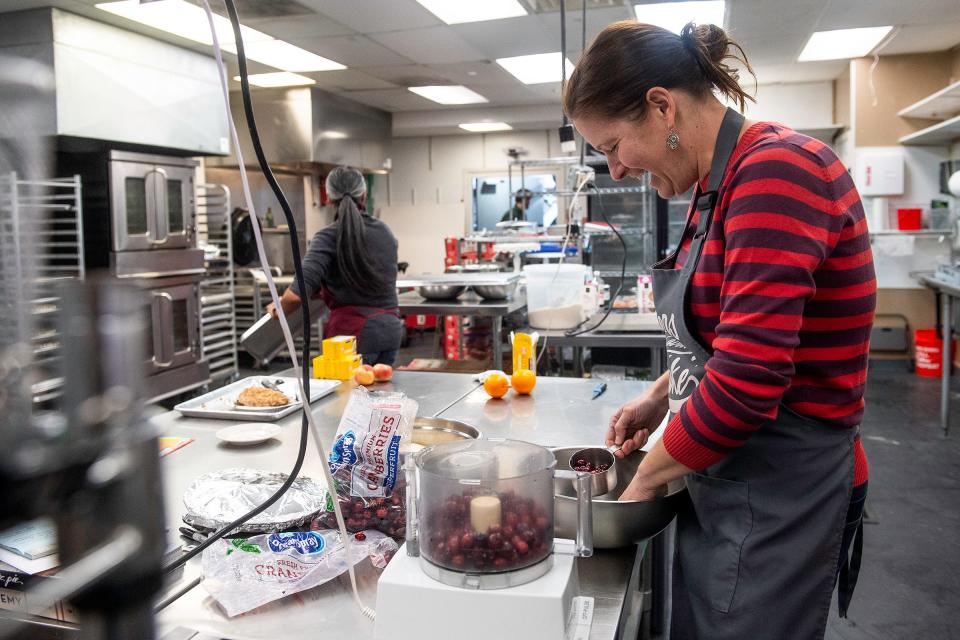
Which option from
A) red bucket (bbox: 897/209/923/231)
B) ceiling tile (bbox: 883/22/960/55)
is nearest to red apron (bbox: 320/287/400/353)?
ceiling tile (bbox: 883/22/960/55)

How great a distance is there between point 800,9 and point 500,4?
2.11 metres

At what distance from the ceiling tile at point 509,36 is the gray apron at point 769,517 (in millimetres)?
4599

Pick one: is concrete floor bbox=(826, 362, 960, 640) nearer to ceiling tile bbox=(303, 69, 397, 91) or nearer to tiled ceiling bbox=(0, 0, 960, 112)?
tiled ceiling bbox=(0, 0, 960, 112)

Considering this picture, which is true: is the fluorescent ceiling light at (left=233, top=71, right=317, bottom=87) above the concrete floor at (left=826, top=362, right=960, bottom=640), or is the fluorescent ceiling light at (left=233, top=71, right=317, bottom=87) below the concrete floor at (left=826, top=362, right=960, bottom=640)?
above

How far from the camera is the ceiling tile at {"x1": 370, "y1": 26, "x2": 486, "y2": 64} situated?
563 centimetres

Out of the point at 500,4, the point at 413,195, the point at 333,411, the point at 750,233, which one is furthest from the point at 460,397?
the point at 413,195

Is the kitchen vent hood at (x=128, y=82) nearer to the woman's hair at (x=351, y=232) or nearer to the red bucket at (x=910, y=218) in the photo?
the woman's hair at (x=351, y=232)

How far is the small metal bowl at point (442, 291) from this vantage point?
4.73 meters

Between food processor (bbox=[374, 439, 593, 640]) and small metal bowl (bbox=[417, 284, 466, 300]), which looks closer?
food processor (bbox=[374, 439, 593, 640])

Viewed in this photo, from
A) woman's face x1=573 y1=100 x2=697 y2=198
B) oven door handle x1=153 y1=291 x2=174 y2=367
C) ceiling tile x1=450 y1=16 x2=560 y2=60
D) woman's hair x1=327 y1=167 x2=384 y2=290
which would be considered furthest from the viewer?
ceiling tile x1=450 y1=16 x2=560 y2=60

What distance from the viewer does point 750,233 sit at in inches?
40.8

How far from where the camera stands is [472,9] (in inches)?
202

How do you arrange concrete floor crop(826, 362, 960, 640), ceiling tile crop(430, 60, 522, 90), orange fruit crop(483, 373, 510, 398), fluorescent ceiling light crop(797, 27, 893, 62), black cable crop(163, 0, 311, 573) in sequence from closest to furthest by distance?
1. black cable crop(163, 0, 311, 573)
2. orange fruit crop(483, 373, 510, 398)
3. concrete floor crop(826, 362, 960, 640)
4. fluorescent ceiling light crop(797, 27, 893, 62)
5. ceiling tile crop(430, 60, 522, 90)

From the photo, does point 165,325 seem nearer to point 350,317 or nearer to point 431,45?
point 350,317
